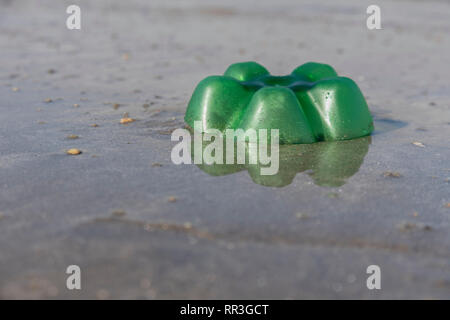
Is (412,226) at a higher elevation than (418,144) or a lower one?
lower

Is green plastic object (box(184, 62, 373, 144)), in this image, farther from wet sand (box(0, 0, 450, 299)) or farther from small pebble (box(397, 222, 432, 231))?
small pebble (box(397, 222, 432, 231))

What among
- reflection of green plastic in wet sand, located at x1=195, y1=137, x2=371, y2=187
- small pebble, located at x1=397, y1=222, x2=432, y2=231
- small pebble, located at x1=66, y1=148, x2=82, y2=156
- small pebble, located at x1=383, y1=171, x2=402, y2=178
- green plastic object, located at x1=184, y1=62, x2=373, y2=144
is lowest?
small pebble, located at x1=397, y1=222, x2=432, y2=231

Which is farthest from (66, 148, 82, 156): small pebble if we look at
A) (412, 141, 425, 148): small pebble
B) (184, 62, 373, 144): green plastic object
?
(412, 141, 425, 148): small pebble

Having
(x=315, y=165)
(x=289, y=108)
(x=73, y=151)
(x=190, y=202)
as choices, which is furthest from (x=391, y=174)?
(x=73, y=151)

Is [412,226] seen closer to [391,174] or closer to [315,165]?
[391,174]

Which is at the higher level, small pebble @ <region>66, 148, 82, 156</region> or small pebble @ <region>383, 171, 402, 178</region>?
small pebble @ <region>66, 148, 82, 156</region>
